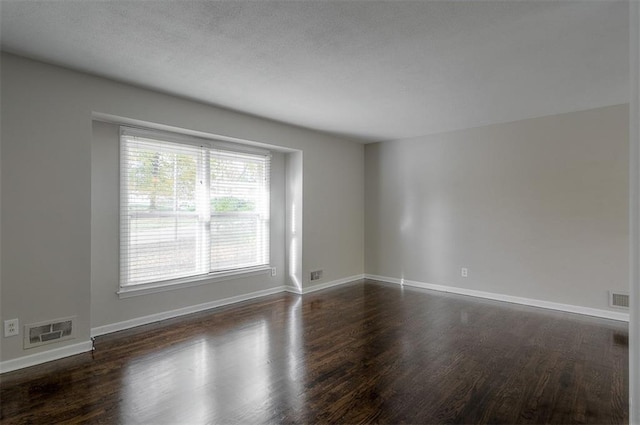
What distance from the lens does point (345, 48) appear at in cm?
266

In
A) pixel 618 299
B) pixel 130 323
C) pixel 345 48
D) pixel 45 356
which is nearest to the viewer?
pixel 345 48

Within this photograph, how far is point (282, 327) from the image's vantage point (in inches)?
148

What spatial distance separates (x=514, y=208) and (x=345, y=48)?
3543 mm

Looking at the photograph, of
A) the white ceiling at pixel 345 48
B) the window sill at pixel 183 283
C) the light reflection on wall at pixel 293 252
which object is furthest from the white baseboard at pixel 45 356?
the light reflection on wall at pixel 293 252

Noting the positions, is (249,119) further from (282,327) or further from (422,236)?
(422,236)

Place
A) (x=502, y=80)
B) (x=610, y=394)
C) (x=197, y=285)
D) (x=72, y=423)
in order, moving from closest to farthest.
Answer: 1. (x=72, y=423)
2. (x=610, y=394)
3. (x=502, y=80)
4. (x=197, y=285)

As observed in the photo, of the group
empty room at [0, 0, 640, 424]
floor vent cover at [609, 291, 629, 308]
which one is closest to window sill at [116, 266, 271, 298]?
empty room at [0, 0, 640, 424]

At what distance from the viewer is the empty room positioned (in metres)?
2.27

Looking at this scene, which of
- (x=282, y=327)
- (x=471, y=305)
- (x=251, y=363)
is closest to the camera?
(x=251, y=363)

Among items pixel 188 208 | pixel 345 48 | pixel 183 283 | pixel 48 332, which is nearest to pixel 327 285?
pixel 183 283

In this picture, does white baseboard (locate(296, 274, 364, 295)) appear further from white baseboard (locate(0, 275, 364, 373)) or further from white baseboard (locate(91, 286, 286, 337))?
white baseboard (locate(91, 286, 286, 337))

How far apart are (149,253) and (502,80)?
415 cm

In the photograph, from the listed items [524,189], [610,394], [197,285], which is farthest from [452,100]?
[197,285]

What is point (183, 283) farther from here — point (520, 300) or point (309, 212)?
point (520, 300)
